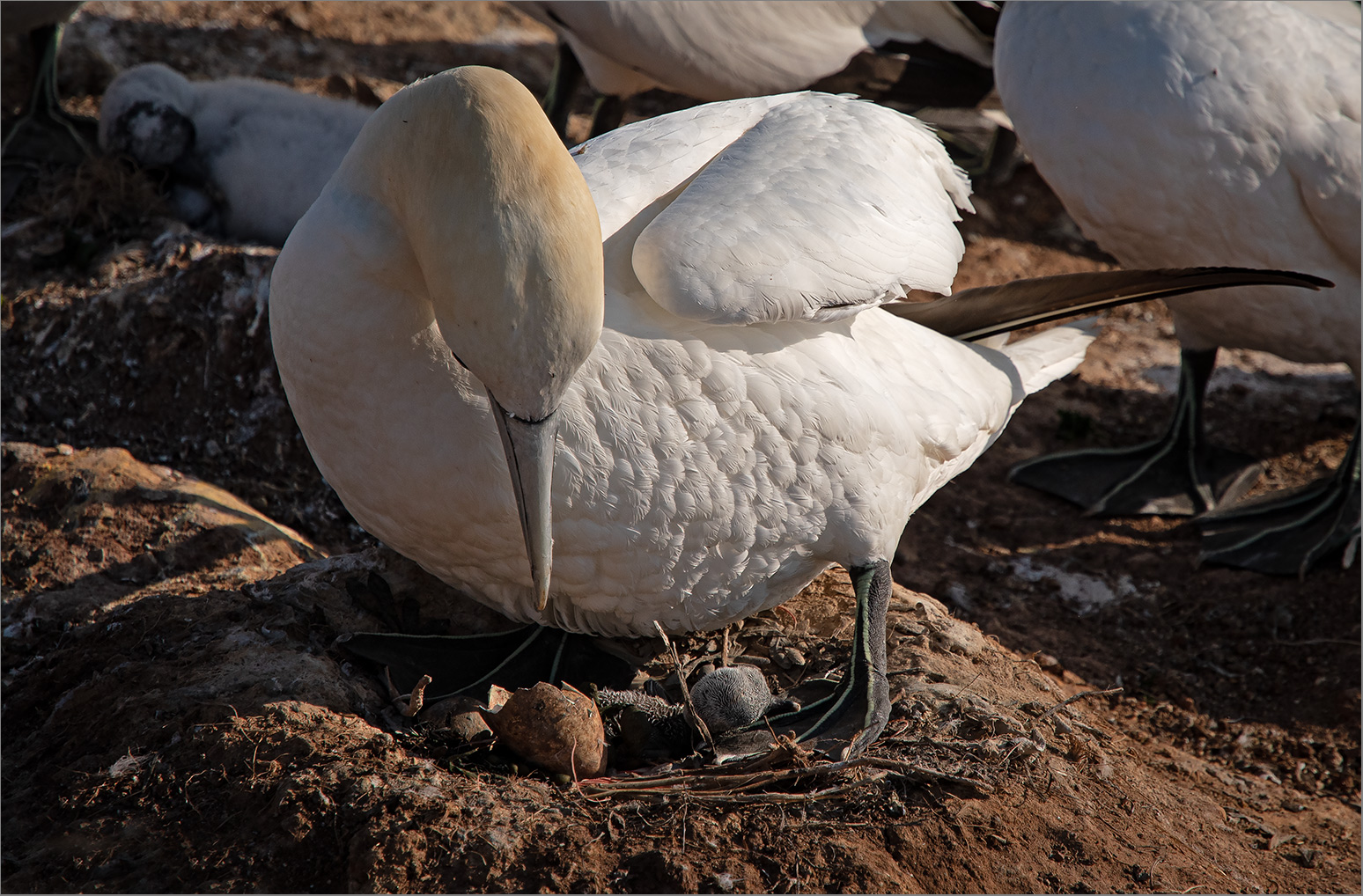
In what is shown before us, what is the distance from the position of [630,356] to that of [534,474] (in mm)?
418

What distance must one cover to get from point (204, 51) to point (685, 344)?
19.7ft

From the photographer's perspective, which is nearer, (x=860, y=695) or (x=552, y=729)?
(x=552, y=729)

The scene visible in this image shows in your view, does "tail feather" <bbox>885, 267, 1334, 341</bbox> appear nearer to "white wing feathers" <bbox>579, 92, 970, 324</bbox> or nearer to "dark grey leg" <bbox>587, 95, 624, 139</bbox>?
"white wing feathers" <bbox>579, 92, 970, 324</bbox>

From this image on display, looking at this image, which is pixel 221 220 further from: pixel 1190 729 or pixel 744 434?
pixel 1190 729

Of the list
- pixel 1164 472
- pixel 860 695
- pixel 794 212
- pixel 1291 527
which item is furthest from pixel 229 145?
pixel 1291 527

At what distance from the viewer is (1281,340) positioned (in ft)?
14.7

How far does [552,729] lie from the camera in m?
2.55

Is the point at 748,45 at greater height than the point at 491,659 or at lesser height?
greater

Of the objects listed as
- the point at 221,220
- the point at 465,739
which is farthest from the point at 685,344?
the point at 221,220

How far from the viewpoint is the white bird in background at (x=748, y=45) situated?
5.29 m

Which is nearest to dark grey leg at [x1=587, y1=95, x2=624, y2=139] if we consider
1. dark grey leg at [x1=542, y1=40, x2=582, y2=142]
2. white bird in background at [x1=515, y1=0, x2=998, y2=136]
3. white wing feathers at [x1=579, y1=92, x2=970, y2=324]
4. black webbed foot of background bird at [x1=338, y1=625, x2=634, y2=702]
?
white bird in background at [x1=515, y1=0, x2=998, y2=136]

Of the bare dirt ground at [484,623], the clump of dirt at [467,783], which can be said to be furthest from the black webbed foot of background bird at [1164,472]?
the clump of dirt at [467,783]

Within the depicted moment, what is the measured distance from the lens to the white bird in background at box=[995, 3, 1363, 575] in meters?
4.08

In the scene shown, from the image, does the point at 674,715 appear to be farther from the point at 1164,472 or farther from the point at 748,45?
the point at 748,45
